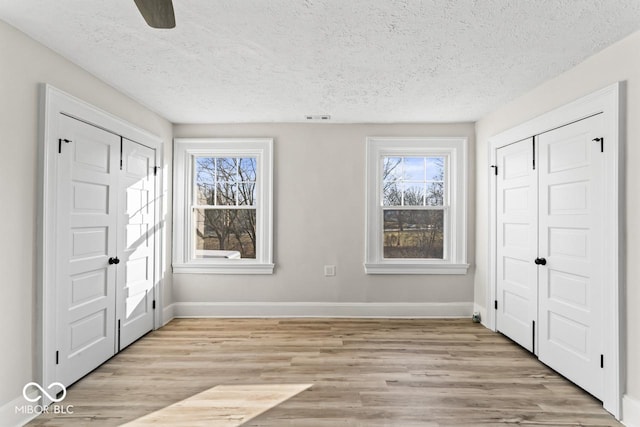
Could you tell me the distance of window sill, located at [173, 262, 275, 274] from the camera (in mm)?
4363

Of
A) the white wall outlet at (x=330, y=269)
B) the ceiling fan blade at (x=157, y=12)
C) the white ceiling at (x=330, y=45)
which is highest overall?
the white ceiling at (x=330, y=45)

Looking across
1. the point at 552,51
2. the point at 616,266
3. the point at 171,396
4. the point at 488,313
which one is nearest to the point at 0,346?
the point at 171,396

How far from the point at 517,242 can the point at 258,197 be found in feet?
9.53

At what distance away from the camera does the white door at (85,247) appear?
8.32 ft

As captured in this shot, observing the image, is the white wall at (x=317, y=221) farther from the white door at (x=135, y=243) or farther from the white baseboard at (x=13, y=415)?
the white baseboard at (x=13, y=415)

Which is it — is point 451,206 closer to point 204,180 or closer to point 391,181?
point 391,181

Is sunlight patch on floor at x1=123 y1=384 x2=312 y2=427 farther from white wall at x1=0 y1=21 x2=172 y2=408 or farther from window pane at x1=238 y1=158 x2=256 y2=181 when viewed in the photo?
window pane at x1=238 y1=158 x2=256 y2=181

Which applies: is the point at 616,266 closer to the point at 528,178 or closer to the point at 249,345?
the point at 528,178

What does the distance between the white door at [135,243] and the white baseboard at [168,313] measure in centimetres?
25

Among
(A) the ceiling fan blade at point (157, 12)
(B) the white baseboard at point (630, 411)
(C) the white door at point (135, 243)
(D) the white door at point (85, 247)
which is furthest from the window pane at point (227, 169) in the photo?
(B) the white baseboard at point (630, 411)

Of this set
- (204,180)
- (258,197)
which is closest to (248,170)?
(258,197)

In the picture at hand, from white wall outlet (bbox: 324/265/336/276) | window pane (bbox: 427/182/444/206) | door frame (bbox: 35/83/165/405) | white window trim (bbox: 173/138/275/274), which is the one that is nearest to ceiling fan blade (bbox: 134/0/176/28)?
door frame (bbox: 35/83/165/405)

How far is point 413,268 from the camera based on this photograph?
14.3ft

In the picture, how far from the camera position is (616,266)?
2291mm
